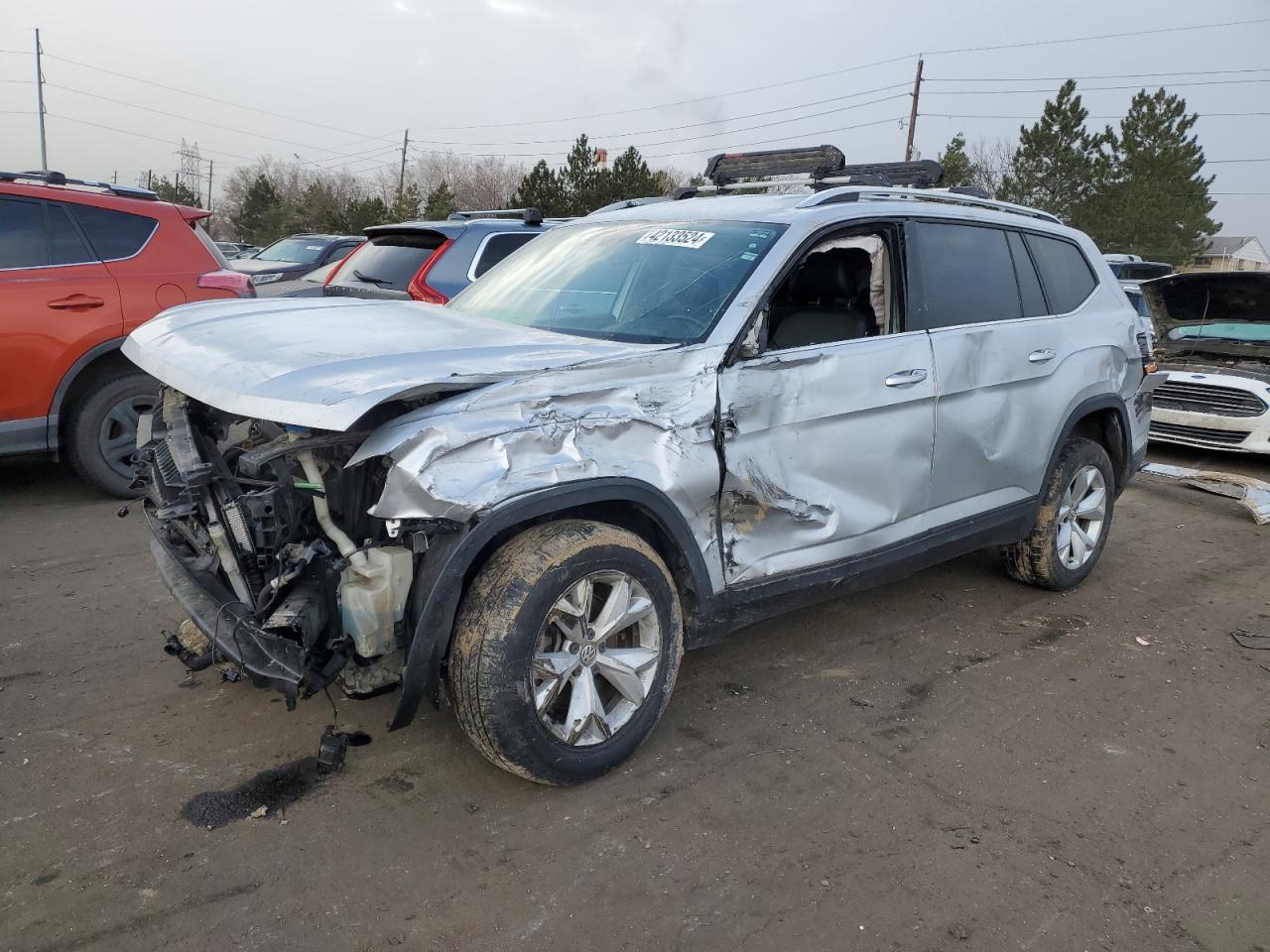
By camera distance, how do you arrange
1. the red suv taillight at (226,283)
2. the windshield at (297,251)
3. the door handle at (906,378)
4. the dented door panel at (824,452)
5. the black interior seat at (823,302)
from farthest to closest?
the windshield at (297,251) < the red suv taillight at (226,283) < the black interior seat at (823,302) < the door handle at (906,378) < the dented door panel at (824,452)

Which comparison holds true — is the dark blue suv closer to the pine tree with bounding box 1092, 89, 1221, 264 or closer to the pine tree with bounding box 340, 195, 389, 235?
the pine tree with bounding box 340, 195, 389, 235

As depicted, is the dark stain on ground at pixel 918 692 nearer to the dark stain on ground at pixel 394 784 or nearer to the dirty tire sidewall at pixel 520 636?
the dirty tire sidewall at pixel 520 636

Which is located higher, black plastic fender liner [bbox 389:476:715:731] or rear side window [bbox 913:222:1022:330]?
rear side window [bbox 913:222:1022:330]

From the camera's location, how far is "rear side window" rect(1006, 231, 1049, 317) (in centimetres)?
442

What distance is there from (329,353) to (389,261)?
5.14 m

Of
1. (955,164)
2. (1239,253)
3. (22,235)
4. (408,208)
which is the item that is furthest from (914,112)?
(1239,253)

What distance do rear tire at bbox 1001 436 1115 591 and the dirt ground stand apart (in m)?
0.57

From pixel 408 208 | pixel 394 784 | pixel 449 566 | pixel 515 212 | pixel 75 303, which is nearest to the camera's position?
pixel 449 566

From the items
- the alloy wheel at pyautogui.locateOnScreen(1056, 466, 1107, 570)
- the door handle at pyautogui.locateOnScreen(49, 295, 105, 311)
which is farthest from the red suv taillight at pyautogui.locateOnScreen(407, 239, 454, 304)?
the alloy wheel at pyautogui.locateOnScreen(1056, 466, 1107, 570)

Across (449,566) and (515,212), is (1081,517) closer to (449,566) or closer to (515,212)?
(449,566)

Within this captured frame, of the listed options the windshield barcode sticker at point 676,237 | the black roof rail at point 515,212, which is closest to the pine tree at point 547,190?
the black roof rail at point 515,212

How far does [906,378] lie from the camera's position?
12.1 feet

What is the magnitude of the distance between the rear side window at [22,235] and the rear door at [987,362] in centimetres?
507

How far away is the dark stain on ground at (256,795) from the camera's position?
9.02 ft
